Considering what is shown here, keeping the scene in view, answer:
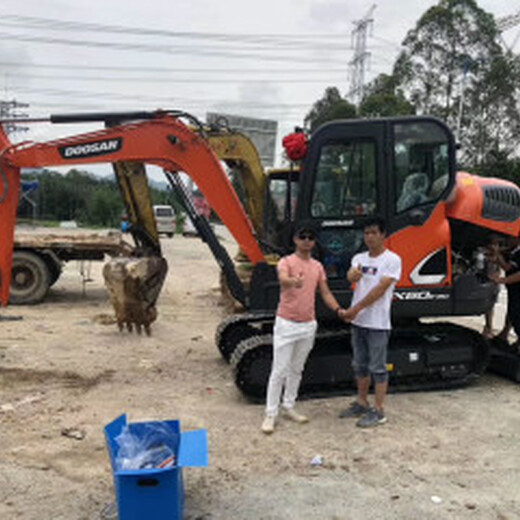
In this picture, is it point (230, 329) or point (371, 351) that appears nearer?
point (371, 351)

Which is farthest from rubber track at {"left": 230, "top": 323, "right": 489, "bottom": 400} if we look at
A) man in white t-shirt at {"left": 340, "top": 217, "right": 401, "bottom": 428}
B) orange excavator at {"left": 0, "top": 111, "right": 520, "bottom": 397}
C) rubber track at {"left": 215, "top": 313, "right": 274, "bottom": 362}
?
man in white t-shirt at {"left": 340, "top": 217, "right": 401, "bottom": 428}

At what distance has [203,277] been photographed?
1619 cm

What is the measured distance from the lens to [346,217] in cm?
589

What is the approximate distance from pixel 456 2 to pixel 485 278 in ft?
103

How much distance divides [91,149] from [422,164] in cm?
317

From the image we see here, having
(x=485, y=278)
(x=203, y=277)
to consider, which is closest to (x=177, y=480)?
(x=485, y=278)

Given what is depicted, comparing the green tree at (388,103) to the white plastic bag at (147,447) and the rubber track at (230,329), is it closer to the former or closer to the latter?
the rubber track at (230,329)

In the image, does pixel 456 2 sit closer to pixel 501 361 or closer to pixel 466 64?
pixel 466 64

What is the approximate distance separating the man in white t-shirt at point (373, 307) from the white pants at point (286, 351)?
411 mm

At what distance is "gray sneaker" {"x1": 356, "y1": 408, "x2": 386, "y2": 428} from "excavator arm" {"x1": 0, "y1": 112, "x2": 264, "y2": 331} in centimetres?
189

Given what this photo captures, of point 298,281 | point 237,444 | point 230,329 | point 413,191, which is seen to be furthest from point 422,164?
point 237,444

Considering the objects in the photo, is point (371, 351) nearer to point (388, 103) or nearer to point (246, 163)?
point (246, 163)

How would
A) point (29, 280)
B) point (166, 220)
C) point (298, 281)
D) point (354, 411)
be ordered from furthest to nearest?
1. point (166, 220)
2. point (29, 280)
3. point (354, 411)
4. point (298, 281)

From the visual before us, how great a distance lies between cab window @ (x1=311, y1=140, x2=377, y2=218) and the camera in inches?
231
